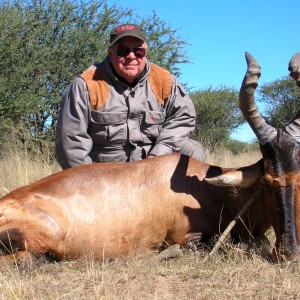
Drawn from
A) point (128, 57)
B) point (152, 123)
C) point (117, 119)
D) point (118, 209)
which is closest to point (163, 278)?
point (118, 209)

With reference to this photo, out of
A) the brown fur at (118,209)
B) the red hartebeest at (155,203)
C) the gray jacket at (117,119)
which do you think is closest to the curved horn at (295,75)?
the red hartebeest at (155,203)

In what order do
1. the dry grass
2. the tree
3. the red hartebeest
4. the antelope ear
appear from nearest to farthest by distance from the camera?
1. the dry grass
2. the red hartebeest
3. the antelope ear
4. the tree

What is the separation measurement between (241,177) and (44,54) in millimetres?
12097

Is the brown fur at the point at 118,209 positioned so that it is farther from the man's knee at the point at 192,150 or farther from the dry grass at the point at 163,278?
the man's knee at the point at 192,150

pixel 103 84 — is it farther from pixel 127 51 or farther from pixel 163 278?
pixel 163 278

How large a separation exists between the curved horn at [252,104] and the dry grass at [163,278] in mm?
943

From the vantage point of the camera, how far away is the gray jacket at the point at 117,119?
6.09 meters

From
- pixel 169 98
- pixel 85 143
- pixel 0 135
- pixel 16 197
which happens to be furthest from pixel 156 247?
pixel 0 135

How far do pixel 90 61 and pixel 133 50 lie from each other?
1050cm

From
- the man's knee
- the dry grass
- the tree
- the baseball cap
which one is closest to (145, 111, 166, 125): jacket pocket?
the man's knee

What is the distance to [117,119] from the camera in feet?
20.1

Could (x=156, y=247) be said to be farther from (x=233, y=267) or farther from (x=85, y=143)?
(x=85, y=143)

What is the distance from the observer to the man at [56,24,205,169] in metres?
6.09

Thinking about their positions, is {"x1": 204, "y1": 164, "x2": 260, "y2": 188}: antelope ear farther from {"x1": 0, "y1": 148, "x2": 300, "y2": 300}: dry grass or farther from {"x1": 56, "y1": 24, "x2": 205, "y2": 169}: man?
{"x1": 56, "y1": 24, "x2": 205, "y2": 169}: man
